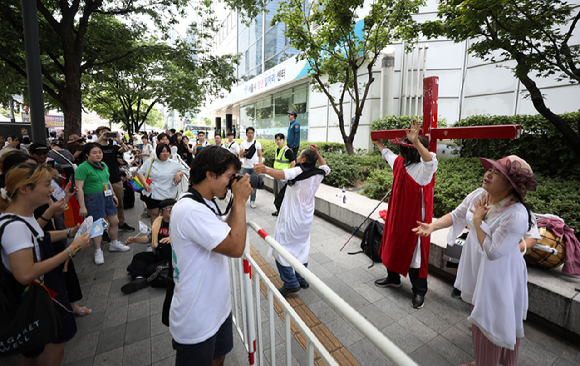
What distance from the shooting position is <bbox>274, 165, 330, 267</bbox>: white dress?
343cm

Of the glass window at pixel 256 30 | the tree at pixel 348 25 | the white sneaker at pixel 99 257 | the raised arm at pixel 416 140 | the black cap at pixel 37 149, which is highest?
the glass window at pixel 256 30

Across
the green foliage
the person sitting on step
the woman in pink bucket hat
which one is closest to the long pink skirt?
the woman in pink bucket hat

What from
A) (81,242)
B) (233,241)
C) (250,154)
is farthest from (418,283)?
(250,154)

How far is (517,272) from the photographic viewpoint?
1.96 meters

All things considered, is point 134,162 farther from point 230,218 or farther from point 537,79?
point 537,79

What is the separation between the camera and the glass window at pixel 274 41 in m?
18.7

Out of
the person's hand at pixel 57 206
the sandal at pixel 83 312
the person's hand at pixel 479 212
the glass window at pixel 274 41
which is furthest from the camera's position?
the glass window at pixel 274 41

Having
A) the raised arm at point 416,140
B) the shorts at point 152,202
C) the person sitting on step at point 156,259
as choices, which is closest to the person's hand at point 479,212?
the raised arm at point 416,140

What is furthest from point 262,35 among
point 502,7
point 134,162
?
point 502,7

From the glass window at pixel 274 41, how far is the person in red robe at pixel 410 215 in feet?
58.1

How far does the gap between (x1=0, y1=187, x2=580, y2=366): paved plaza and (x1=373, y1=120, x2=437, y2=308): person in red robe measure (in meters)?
0.35

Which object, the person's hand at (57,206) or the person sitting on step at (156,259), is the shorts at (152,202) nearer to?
the person sitting on step at (156,259)

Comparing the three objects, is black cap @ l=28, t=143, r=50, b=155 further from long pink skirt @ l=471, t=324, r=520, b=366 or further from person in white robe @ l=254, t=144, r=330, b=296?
long pink skirt @ l=471, t=324, r=520, b=366

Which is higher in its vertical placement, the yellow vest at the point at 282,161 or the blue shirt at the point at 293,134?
the blue shirt at the point at 293,134
